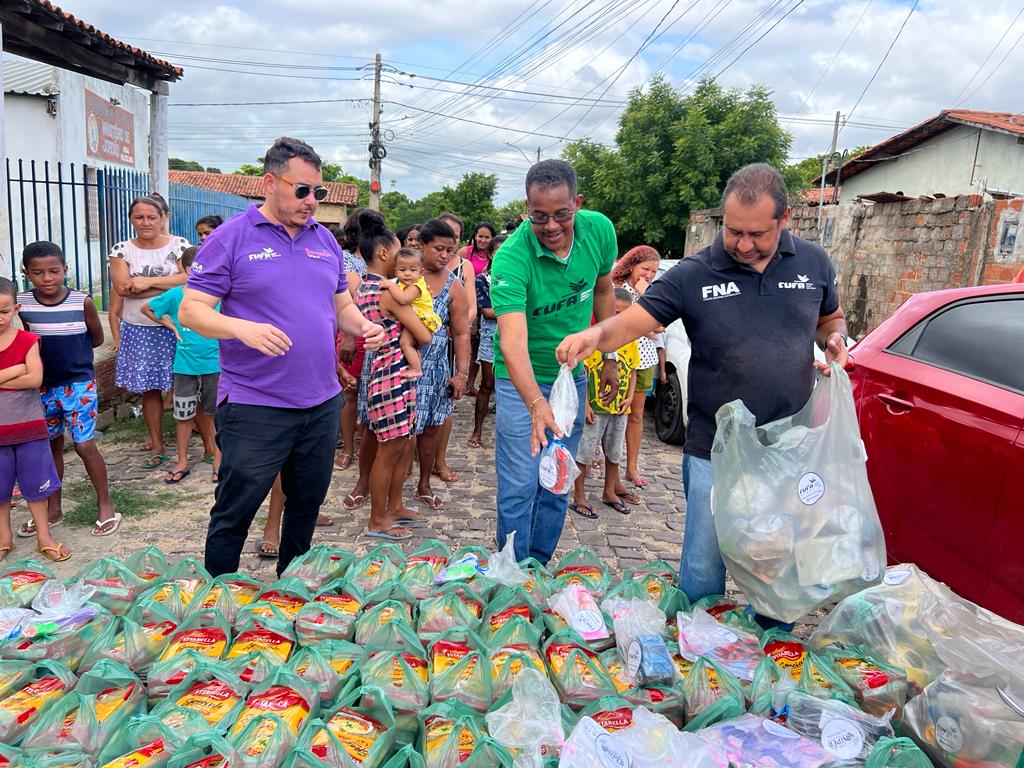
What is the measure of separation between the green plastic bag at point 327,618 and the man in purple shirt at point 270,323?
720 millimetres

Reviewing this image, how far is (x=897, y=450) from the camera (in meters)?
3.29

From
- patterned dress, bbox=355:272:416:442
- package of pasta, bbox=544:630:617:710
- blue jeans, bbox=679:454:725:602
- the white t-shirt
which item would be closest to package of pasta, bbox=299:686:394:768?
package of pasta, bbox=544:630:617:710

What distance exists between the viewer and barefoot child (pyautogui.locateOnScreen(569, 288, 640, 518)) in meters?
5.07

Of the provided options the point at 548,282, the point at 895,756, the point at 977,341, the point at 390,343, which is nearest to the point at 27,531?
the point at 390,343

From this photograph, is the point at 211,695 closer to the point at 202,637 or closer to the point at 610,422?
the point at 202,637

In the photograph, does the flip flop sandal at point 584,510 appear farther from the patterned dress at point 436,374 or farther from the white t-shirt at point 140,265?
the white t-shirt at point 140,265

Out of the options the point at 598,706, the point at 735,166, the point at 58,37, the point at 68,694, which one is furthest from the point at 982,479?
the point at 735,166

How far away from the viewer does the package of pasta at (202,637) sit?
7.23 feet

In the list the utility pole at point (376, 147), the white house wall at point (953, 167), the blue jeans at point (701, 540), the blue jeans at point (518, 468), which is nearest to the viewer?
the blue jeans at point (701, 540)

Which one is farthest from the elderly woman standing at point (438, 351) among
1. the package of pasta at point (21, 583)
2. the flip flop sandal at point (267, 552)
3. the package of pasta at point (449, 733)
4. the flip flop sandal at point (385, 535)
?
the package of pasta at point (449, 733)

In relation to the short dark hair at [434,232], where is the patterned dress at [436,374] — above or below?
below

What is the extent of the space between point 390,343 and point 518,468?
1683 mm

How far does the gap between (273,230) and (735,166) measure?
19.2 m

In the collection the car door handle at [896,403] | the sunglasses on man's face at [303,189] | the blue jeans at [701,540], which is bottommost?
the blue jeans at [701,540]
